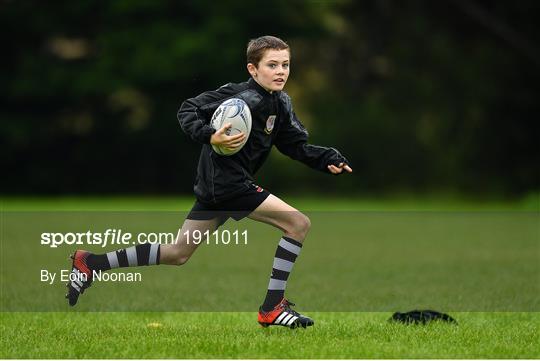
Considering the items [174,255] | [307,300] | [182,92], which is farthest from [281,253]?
[182,92]

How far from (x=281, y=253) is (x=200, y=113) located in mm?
1001

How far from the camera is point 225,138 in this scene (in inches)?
224

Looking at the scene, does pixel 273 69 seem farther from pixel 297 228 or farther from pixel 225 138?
pixel 297 228

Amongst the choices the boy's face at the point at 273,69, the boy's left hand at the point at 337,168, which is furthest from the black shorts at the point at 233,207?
the boy's face at the point at 273,69

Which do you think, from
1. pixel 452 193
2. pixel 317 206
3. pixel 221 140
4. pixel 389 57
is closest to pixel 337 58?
pixel 389 57

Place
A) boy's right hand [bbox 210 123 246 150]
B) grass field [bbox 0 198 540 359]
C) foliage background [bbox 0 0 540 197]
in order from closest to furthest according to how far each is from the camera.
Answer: grass field [bbox 0 198 540 359], boy's right hand [bbox 210 123 246 150], foliage background [bbox 0 0 540 197]

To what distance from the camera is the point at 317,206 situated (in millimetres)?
24547

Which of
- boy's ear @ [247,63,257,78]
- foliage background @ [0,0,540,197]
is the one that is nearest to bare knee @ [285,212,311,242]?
boy's ear @ [247,63,257,78]

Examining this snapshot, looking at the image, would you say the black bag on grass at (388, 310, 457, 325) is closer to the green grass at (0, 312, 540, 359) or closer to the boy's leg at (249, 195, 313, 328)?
the green grass at (0, 312, 540, 359)

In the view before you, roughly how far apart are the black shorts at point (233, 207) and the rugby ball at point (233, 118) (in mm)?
303

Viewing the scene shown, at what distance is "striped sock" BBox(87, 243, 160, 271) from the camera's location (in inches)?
243

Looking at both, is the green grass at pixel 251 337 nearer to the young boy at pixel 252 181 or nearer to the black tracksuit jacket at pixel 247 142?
the young boy at pixel 252 181

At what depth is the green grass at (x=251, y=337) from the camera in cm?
536

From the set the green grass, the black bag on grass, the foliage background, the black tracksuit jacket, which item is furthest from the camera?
the foliage background
